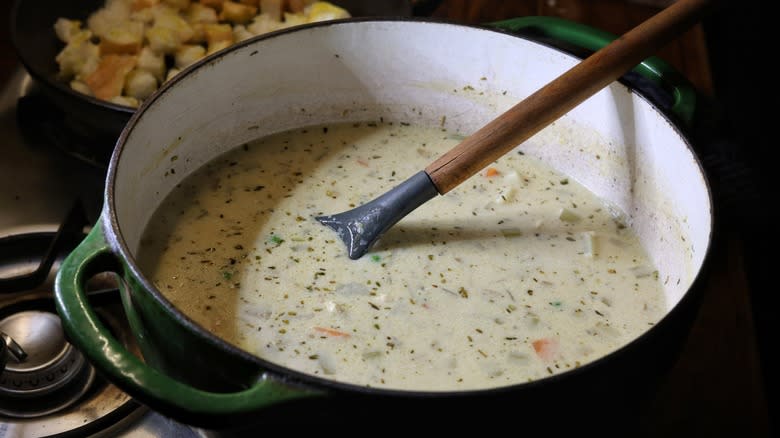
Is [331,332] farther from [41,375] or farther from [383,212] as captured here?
[41,375]

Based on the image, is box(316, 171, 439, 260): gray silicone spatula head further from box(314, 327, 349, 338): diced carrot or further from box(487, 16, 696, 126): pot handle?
box(487, 16, 696, 126): pot handle

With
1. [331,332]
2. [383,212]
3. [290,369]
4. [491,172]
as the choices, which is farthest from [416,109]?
[290,369]

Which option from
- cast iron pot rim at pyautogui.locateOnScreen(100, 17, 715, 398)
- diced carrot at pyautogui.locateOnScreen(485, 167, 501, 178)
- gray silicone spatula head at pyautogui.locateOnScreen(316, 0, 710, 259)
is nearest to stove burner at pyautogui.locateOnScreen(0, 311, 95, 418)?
cast iron pot rim at pyautogui.locateOnScreen(100, 17, 715, 398)

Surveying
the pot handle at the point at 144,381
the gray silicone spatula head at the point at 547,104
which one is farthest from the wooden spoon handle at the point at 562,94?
the pot handle at the point at 144,381

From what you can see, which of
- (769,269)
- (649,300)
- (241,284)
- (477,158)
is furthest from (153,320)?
(769,269)

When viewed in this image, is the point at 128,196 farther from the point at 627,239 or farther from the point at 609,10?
the point at 609,10

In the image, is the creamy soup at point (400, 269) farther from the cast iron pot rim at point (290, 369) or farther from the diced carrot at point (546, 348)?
the cast iron pot rim at point (290, 369)

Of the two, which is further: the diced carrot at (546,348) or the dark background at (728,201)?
the dark background at (728,201)
